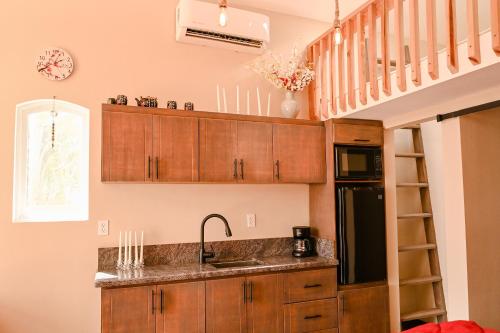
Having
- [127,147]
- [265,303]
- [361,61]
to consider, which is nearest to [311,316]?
[265,303]

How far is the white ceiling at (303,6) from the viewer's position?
358 centimetres

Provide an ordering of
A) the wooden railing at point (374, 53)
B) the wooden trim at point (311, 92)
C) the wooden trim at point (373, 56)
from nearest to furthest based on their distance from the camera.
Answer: the wooden railing at point (374, 53), the wooden trim at point (373, 56), the wooden trim at point (311, 92)

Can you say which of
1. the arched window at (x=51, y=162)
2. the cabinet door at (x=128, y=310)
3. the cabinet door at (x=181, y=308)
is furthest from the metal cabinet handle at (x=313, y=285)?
the arched window at (x=51, y=162)

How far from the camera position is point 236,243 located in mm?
3393

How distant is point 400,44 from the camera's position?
2.57 metres

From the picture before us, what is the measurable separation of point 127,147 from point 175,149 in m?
0.36

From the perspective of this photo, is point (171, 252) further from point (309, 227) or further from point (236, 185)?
point (309, 227)

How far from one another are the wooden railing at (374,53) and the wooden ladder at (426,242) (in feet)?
3.83

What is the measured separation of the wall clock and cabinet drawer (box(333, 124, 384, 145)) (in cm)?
233

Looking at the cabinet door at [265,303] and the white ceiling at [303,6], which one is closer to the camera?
the cabinet door at [265,303]

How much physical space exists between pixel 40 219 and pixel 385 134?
3.16 meters

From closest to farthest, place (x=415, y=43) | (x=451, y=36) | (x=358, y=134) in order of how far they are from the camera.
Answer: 1. (x=451, y=36)
2. (x=415, y=43)
3. (x=358, y=134)

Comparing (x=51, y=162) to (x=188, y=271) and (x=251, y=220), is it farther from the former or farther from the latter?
(x=251, y=220)

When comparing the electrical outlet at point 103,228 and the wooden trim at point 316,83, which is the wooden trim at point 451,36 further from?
the electrical outlet at point 103,228
